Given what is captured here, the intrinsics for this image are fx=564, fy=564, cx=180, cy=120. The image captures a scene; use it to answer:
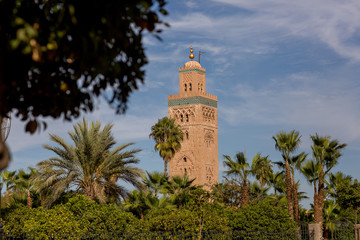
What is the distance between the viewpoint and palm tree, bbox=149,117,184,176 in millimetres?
46969

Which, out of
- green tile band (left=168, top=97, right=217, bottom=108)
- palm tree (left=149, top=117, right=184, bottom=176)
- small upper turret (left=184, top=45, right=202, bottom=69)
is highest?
small upper turret (left=184, top=45, right=202, bottom=69)

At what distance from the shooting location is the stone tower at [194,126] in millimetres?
67688

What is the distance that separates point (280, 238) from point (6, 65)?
20271mm

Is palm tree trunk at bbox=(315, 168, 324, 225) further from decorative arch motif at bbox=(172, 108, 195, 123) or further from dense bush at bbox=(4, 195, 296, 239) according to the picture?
decorative arch motif at bbox=(172, 108, 195, 123)

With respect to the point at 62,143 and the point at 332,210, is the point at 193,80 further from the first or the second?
the point at 62,143

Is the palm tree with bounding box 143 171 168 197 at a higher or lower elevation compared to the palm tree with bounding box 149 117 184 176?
lower

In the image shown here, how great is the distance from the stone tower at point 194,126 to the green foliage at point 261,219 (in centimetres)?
3959

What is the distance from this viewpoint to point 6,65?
4.39 m

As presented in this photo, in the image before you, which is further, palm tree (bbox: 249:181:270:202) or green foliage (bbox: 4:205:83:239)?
palm tree (bbox: 249:181:270:202)

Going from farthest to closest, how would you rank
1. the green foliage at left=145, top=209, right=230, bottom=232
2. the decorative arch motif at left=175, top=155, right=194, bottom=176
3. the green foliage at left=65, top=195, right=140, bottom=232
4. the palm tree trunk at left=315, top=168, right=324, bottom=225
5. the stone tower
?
the stone tower → the decorative arch motif at left=175, top=155, right=194, bottom=176 → the palm tree trunk at left=315, top=168, right=324, bottom=225 → the green foliage at left=145, top=209, right=230, bottom=232 → the green foliage at left=65, top=195, right=140, bottom=232

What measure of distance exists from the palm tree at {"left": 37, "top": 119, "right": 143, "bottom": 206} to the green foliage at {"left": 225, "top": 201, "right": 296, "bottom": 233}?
693 cm

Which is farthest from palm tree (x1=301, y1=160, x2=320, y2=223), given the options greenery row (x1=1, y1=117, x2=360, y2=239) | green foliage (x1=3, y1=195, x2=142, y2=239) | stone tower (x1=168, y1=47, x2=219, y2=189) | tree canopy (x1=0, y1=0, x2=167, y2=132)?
stone tower (x1=168, y1=47, x2=219, y2=189)

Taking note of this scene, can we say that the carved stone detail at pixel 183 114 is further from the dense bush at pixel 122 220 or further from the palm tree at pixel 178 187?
the dense bush at pixel 122 220

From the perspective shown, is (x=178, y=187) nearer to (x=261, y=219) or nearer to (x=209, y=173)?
(x=261, y=219)
